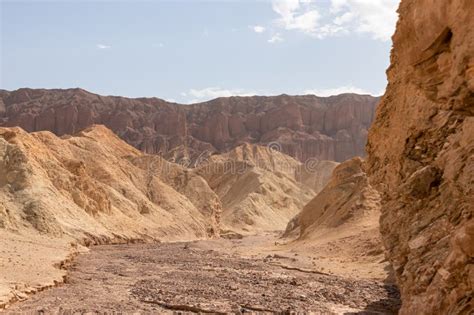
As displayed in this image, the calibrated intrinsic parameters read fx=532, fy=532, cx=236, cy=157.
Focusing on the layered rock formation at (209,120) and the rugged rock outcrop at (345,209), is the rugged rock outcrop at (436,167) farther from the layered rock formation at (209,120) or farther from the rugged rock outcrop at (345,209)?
the layered rock formation at (209,120)

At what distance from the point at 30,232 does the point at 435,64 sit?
28.4 metres

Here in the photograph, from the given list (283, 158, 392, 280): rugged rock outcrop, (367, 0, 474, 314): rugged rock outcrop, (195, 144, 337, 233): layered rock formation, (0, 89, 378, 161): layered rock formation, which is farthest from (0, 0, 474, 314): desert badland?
(0, 89, 378, 161): layered rock formation

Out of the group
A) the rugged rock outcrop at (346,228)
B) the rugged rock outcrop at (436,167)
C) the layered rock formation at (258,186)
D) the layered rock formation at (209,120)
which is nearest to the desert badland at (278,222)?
the rugged rock outcrop at (436,167)

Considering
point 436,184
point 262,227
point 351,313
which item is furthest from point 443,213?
point 262,227

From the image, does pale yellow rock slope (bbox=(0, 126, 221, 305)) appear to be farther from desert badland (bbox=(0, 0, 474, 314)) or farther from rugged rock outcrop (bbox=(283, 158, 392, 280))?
rugged rock outcrop (bbox=(283, 158, 392, 280))

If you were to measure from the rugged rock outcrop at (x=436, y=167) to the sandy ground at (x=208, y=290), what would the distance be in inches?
185

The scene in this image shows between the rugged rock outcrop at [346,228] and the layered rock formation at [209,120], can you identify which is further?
the layered rock formation at [209,120]

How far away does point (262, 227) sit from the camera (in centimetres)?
7506

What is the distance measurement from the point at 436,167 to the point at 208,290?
10768 millimetres

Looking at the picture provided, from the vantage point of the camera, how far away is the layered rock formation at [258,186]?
256 feet

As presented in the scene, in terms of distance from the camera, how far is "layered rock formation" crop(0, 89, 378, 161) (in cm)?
12912

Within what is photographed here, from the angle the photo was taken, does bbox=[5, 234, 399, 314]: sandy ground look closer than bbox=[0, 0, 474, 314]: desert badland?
No

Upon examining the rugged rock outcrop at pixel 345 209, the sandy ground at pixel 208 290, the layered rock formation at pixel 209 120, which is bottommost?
the sandy ground at pixel 208 290

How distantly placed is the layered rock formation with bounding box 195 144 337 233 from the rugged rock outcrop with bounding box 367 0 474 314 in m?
60.2
